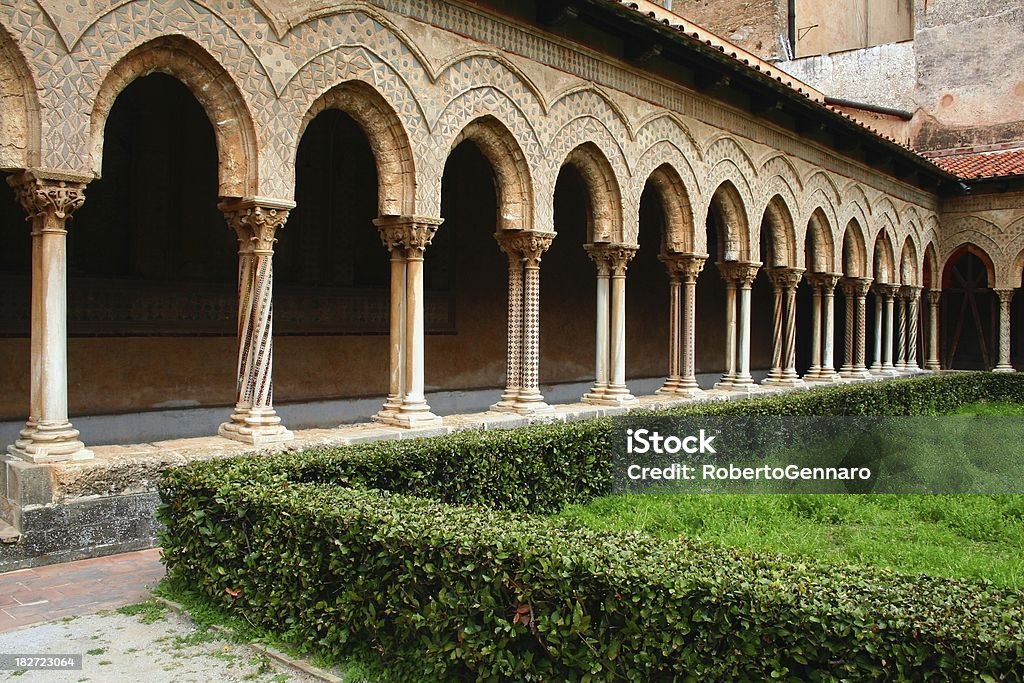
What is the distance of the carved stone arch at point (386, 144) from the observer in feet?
30.7

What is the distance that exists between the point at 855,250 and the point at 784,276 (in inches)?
144

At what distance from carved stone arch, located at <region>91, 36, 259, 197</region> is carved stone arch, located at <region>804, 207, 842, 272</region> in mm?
13094

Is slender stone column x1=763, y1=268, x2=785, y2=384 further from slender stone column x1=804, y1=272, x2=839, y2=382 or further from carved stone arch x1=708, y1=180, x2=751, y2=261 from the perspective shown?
carved stone arch x1=708, y1=180, x2=751, y2=261

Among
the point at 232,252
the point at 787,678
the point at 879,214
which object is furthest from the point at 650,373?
the point at 787,678

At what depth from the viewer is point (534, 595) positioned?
403 centimetres

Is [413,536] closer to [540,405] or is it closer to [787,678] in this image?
[787,678]

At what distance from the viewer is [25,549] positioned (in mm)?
6512

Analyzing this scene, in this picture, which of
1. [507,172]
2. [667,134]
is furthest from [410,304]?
[667,134]

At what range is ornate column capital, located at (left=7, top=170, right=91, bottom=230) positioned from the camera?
268 inches

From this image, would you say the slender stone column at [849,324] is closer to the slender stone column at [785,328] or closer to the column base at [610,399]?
the slender stone column at [785,328]

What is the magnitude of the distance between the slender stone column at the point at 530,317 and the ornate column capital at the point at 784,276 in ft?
24.4

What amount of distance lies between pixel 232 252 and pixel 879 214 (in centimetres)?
1507

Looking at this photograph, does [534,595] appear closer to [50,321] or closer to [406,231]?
[50,321]

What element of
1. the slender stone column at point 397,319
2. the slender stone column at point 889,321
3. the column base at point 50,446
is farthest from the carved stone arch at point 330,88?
the slender stone column at point 889,321
